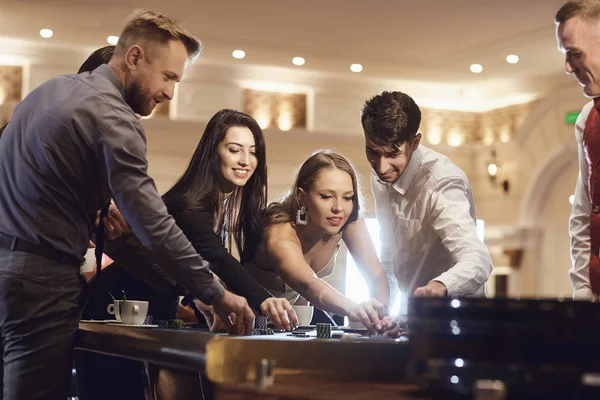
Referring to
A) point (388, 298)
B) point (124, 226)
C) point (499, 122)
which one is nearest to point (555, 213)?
point (499, 122)

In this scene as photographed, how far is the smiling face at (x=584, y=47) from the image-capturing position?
2.31 meters

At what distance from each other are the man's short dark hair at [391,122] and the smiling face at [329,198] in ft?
0.61

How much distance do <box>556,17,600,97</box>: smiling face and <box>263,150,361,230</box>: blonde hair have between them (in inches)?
34.5

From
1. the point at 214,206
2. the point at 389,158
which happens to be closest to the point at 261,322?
the point at 214,206

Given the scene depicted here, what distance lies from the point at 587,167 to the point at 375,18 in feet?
20.9

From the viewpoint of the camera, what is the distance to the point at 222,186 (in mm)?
2730

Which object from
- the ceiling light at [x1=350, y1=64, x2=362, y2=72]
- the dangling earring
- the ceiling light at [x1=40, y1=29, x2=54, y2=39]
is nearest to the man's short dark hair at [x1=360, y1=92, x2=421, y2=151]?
the dangling earring

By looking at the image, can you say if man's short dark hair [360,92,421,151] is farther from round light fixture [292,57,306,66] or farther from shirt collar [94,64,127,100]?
round light fixture [292,57,306,66]

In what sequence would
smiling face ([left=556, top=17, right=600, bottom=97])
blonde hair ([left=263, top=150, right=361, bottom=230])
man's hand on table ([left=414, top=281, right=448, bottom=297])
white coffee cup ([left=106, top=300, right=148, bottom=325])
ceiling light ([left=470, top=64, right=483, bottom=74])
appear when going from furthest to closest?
ceiling light ([left=470, top=64, right=483, bottom=74]) < blonde hair ([left=263, top=150, right=361, bottom=230]) < white coffee cup ([left=106, top=300, right=148, bottom=325]) < smiling face ([left=556, top=17, right=600, bottom=97]) < man's hand on table ([left=414, top=281, right=448, bottom=297])

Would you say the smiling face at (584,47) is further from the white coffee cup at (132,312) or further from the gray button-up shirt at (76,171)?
the white coffee cup at (132,312)

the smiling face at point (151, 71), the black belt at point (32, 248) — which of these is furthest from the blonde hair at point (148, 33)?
the black belt at point (32, 248)

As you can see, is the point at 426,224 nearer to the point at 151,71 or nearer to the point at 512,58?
the point at 151,71

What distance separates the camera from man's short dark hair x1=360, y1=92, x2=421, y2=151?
274 centimetres

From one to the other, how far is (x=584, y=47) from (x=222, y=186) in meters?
1.19
